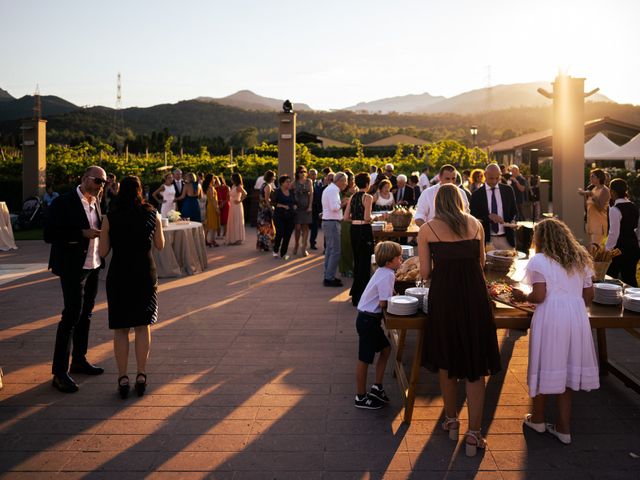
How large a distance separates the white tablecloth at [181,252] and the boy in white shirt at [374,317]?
5.52m

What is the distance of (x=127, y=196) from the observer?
13.7 ft

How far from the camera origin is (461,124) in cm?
9175

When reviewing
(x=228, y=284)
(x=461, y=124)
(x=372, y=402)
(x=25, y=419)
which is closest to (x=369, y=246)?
(x=228, y=284)

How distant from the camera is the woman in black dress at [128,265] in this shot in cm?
415

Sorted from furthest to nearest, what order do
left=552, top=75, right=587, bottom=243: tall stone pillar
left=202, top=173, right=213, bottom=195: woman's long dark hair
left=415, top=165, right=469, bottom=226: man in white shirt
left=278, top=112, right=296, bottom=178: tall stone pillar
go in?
left=278, top=112, right=296, bottom=178: tall stone pillar, left=202, top=173, right=213, bottom=195: woman's long dark hair, left=552, top=75, right=587, bottom=243: tall stone pillar, left=415, top=165, right=469, bottom=226: man in white shirt

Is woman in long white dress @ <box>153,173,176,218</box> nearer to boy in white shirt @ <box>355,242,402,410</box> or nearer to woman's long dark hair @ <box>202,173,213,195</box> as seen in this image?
woman's long dark hair @ <box>202,173,213,195</box>

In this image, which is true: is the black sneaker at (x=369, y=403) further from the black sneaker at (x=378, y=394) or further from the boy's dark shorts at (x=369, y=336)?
the boy's dark shorts at (x=369, y=336)

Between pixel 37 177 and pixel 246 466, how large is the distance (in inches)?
620

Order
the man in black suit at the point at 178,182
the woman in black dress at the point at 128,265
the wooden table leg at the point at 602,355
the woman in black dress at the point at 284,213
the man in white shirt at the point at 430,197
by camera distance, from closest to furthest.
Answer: the woman in black dress at the point at 128,265 → the wooden table leg at the point at 602,355 → the man in white shirt at the point at 430,197 → the woman in black dress at the point at 284,213 → the man in black suit at the point at 178,182

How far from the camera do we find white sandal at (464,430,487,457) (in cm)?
331

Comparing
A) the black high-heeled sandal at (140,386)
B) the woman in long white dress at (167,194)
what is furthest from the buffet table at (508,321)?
the woman in long white dress at (167,194)

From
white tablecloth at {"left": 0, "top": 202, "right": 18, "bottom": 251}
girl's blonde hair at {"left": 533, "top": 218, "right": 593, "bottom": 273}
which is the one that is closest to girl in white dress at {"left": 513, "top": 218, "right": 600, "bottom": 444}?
girl's blonde hair at {"left": 533, "top": 218, "right": 593, "bottom": 273}

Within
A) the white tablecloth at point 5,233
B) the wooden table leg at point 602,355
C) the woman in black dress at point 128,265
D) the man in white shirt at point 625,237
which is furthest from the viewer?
the white tablecloth at point 5,233

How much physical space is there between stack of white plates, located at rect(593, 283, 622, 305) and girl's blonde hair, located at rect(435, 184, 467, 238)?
1.14 metres
